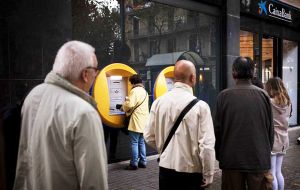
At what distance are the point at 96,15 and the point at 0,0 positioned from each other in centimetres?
196

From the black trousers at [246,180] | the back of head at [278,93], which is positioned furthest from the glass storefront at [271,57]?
the black trousers at [246,180]

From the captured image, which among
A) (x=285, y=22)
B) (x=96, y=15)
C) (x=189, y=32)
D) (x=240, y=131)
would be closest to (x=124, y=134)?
(x=96, y=15)

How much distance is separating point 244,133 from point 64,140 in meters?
2.08

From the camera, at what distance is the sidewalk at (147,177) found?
19.1 ft

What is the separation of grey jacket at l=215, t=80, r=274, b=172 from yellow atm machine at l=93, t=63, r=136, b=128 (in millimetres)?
3389

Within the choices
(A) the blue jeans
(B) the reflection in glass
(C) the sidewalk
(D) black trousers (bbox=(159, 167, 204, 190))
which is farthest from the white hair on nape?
(B) the reflection in glass

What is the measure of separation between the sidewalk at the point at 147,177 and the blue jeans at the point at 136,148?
19cm

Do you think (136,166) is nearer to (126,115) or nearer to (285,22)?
(126,115)

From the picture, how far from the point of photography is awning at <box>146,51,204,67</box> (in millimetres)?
8125

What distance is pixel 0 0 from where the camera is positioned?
18.1 feet

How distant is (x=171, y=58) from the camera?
8523 mm

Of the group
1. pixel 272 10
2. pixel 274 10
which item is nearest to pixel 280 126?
pixel 272 10

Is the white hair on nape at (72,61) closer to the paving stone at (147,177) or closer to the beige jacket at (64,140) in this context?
the beige jacket at (64,140)

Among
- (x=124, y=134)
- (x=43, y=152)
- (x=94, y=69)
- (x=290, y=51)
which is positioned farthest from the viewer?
(x=290, y=51)
